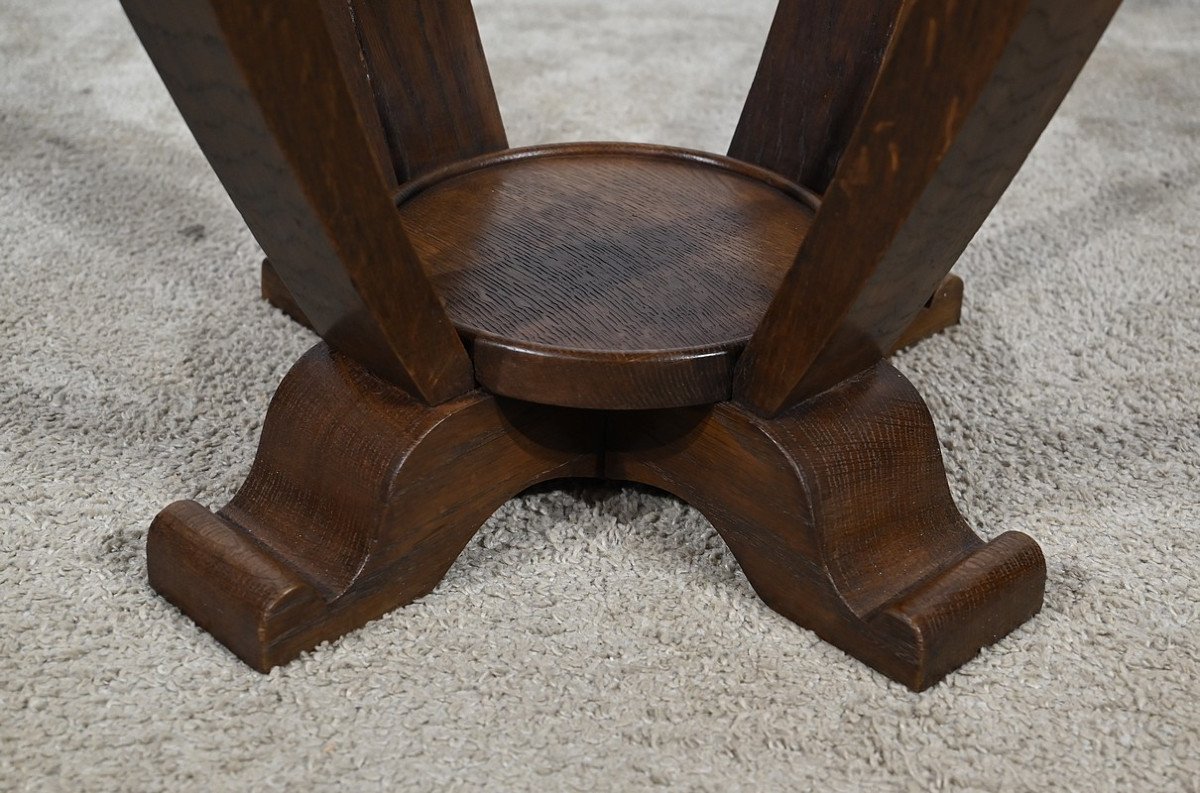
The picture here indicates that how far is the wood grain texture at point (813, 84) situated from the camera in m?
0.97

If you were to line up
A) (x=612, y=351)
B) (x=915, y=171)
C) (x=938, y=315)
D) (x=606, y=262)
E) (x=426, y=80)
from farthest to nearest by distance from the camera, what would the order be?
(x=938, y=315) < (x=426, y=80) < (x=606, y=262) < (x=612, y=351) < (x=915, y=171)

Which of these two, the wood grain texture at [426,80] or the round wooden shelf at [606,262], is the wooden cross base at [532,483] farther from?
the wood grain texture at [426,80]

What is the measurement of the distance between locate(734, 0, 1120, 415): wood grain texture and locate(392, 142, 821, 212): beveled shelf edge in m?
0.23

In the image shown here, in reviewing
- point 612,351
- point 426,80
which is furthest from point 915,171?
point 426,80

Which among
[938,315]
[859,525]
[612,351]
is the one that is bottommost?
[938,315]

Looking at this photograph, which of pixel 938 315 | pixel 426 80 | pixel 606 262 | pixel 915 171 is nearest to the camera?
pixel 915 171

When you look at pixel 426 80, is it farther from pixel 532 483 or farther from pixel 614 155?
pixel 532 483

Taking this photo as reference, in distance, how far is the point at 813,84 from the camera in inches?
39.3

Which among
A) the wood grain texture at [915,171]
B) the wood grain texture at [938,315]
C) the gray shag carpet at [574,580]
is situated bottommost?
the wood grain texture at [938,315]

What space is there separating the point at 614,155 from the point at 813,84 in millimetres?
149

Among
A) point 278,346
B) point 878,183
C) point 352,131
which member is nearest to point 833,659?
point 878,183

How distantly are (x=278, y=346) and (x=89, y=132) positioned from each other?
20.8 inches

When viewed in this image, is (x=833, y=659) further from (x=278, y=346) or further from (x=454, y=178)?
(x=278, y=346)

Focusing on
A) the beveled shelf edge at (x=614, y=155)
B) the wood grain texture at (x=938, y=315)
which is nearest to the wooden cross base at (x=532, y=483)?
the beveled shelf edge at (x=614, y=155)
